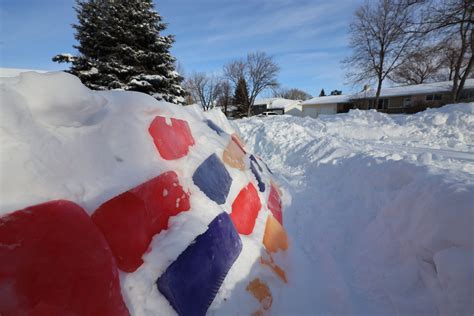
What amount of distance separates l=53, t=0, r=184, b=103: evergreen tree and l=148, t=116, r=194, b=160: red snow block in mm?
10316

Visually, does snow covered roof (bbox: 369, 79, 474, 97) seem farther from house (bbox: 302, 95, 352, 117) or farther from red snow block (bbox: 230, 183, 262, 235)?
red snow block (bbox: 230, 183, 262, 235)

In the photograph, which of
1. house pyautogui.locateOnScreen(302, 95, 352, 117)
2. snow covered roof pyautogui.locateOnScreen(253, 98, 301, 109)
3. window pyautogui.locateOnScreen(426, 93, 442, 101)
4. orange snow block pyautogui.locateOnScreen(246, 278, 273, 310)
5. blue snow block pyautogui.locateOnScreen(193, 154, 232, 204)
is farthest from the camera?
snow covered roof pyautogui.locateOnScreen(253, 98, 301, 109)

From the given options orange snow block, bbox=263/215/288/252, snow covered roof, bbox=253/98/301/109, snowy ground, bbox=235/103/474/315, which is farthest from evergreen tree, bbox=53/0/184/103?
snow covered roof, bbox=253/98/301/109

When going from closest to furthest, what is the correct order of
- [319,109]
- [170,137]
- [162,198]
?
[162,198] < [170,137] < [319,109]

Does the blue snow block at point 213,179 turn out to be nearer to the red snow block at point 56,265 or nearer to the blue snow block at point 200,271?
the blue snow block at point 200,271

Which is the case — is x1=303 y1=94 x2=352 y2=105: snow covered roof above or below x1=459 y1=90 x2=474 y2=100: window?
above

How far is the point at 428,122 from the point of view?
714cm

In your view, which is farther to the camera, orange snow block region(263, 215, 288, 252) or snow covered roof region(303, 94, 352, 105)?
snow covered roof region(303, 94, 352, 105)

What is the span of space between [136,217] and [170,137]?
2.17 feet

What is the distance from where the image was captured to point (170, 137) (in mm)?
1746

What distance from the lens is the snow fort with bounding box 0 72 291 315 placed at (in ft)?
3.10

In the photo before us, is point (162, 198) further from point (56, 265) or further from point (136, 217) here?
point (56, 265)

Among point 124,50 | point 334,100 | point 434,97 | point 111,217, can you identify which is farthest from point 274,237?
point 334,100

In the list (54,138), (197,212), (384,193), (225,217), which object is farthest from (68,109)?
(384,193)
